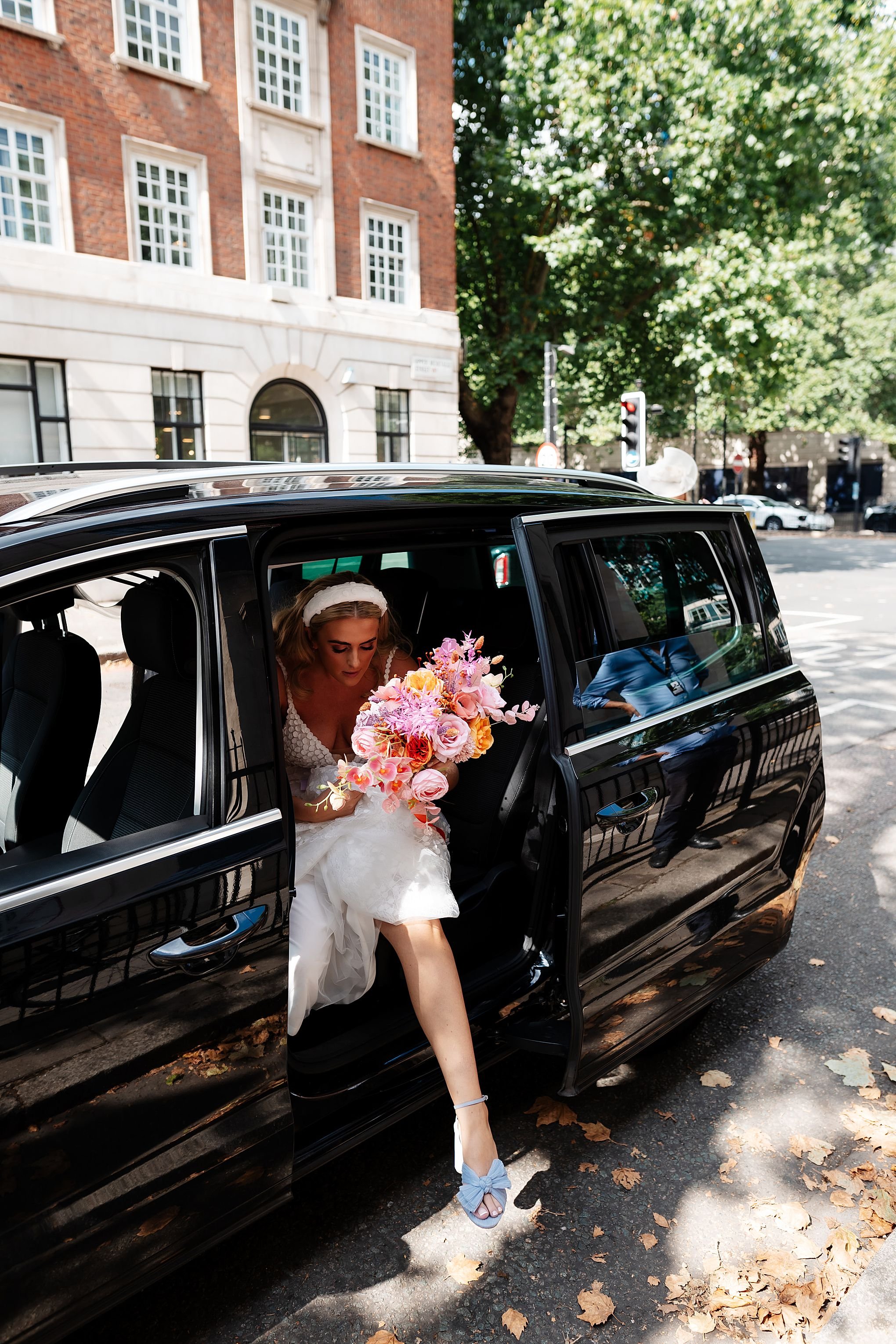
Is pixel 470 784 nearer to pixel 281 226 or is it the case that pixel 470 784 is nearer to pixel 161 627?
pixel 161 627

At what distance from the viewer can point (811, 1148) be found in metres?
2.83

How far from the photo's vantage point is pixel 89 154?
46.8ft

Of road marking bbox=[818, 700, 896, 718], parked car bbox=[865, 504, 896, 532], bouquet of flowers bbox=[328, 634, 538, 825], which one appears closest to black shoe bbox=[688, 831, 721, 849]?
bouquet of flowers bbox=[328, 634, 538, 825]

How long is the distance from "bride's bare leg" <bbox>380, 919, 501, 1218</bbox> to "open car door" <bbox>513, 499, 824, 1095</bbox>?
29 centimetres

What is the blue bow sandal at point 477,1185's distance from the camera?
2299 millimetres

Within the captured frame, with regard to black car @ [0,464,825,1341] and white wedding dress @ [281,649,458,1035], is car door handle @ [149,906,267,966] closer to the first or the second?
black car @ [0,464,825,1341]

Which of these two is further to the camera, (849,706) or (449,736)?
(849,706)

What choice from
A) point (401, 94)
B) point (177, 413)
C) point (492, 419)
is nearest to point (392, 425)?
point (492, 419)

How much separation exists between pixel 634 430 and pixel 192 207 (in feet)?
27.5

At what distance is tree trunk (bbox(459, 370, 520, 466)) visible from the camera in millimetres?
22391

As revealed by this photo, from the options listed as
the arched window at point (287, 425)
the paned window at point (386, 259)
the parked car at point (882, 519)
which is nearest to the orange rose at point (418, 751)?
the arched window at point (287, 425)

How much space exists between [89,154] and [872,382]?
29.7 m

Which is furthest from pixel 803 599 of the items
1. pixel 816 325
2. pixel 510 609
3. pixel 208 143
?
pixel 816 325

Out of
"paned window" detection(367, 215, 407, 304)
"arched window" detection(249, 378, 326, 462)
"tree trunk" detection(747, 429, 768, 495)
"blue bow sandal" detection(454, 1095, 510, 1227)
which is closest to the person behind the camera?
"blue bow sandal" detection(454, 1095, 510, 1227)
